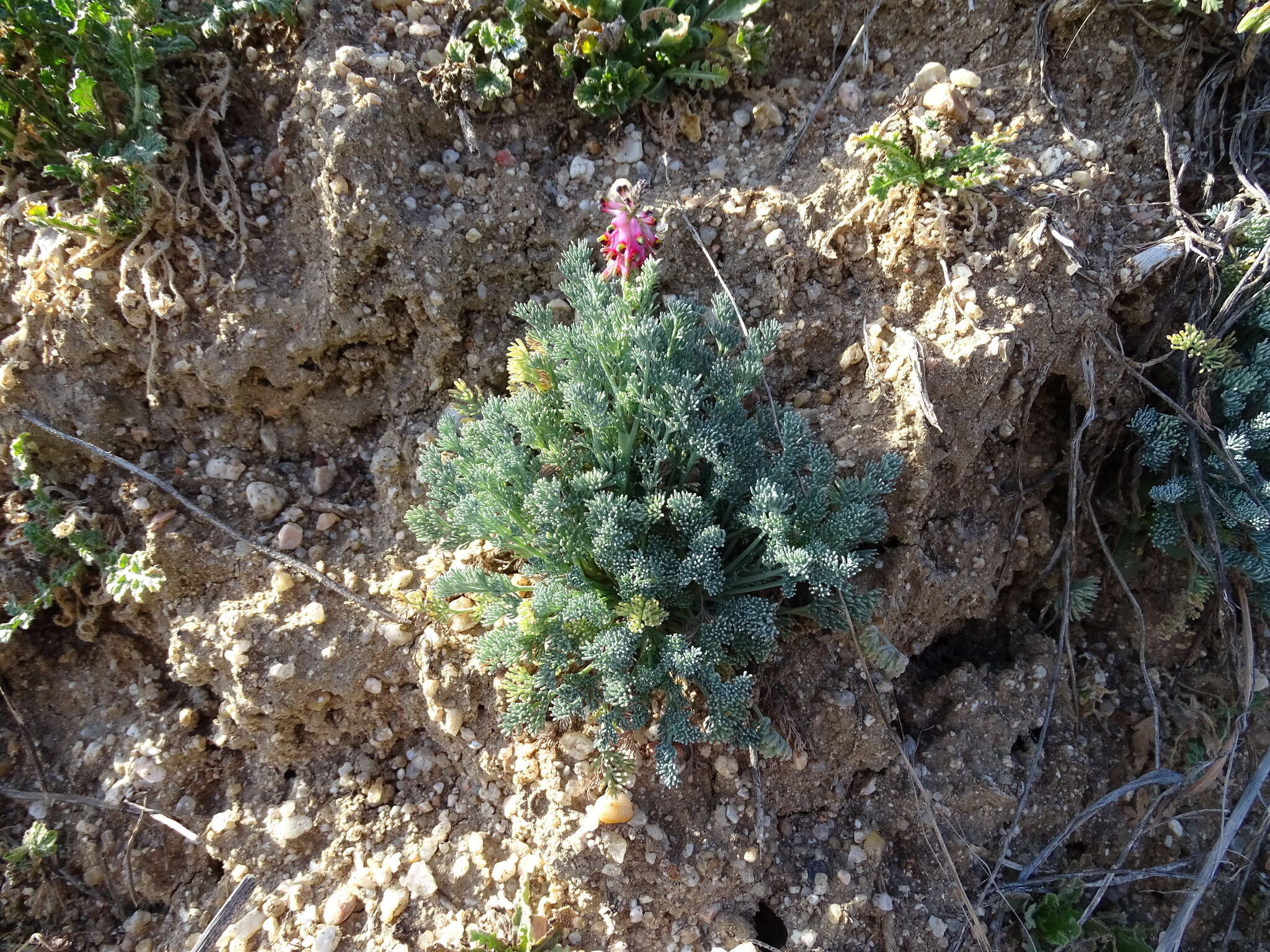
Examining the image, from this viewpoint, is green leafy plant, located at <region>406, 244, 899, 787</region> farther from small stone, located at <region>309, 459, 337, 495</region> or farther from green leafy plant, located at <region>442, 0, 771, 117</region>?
green leafy plant, located at <region>442, 0, 771, 117</region>

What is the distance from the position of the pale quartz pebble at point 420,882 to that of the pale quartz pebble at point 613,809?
585 millimetres

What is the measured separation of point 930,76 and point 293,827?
3.40 meters

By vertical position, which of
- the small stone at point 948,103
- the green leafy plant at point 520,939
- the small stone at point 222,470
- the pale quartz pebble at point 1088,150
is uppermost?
the small stone at point 948,103

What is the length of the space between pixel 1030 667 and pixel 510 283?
2.34 meters

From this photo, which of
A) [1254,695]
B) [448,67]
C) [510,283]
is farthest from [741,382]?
[1254,695]

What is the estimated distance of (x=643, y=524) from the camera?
2.37 metres

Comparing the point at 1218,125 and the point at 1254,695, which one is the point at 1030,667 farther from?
the point at 1218,125

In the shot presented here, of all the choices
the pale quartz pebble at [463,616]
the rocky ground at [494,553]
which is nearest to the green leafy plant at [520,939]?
the rocky ground at [494,553]

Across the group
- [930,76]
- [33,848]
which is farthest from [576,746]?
[930,76]

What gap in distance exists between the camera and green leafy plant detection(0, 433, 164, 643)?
9.36ft

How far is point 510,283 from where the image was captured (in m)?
3.03

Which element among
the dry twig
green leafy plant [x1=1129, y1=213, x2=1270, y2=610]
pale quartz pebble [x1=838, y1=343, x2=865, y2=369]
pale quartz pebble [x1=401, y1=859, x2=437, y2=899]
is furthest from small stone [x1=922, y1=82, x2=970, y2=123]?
pale quartz pebble [x1=401, y1=859, x2=437, y2=899]

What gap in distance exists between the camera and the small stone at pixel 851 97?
3029 mm

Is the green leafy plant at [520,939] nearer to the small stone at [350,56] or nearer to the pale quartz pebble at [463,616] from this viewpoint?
the pale quartz pebble at [463,616]
